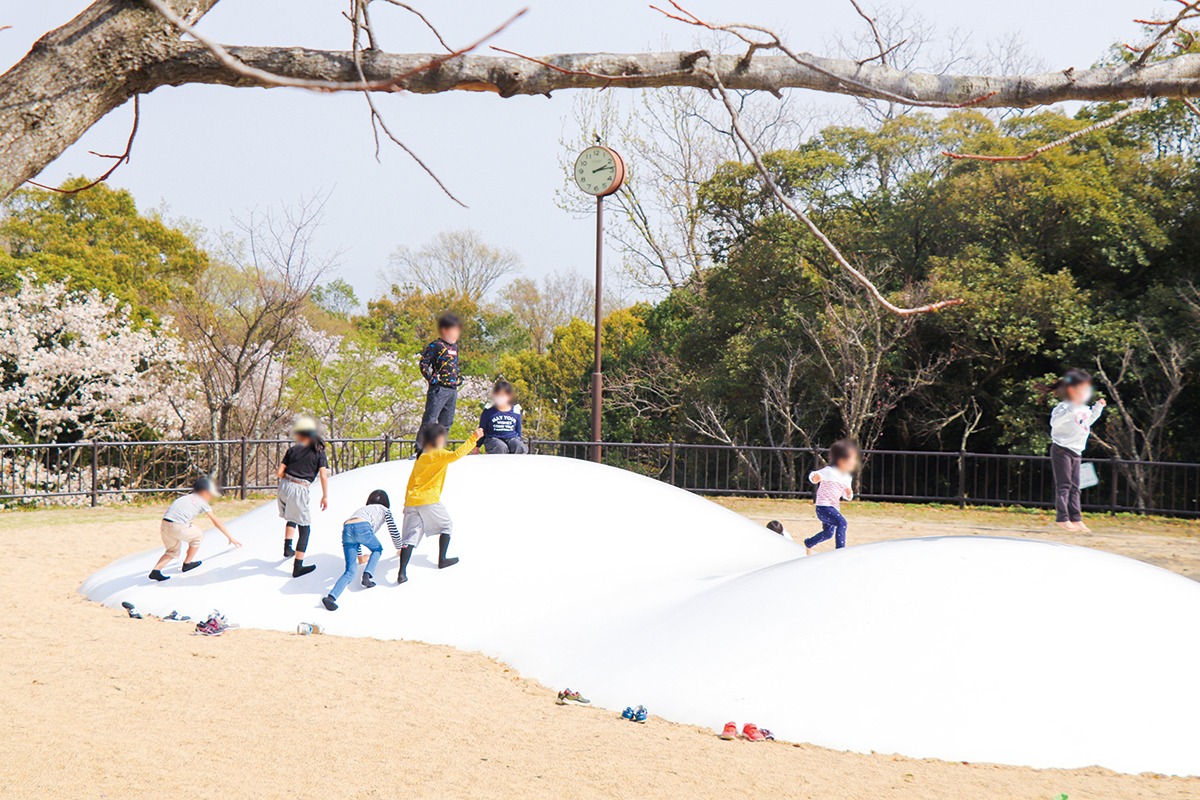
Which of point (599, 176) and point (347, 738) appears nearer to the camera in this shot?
point (347, 738)

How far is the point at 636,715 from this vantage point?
5.98m

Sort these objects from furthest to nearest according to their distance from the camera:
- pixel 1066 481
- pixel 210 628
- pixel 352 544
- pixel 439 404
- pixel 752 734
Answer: pixel 439 404 → pixel 1066 481 → pixel 352 544 → pixel 210 628 → pixel 752 734

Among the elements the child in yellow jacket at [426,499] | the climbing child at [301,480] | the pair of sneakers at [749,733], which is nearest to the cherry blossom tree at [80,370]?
the climbing child at [301,480]

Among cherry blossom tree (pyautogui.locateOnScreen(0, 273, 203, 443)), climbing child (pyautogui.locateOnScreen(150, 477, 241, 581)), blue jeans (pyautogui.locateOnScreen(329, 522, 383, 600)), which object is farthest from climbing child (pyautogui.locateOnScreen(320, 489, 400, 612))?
cherry blossom tree (pyautogui.locateOnScreen(0, 273, 203, 443))

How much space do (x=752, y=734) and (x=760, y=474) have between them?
15670mm

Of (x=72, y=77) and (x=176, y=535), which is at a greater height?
(x=72, y=77)

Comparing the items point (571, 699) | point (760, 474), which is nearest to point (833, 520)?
point (571, 699)

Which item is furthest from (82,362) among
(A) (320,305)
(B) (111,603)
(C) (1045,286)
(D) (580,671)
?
(A) (320,305)

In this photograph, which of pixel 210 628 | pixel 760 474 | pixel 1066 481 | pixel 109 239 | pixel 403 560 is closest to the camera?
pixel 210 628

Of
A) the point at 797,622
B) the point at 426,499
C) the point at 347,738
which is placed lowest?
the point at 347,738

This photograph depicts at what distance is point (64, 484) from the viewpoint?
20453mm

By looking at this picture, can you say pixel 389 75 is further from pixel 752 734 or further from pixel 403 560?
pixel 403 560

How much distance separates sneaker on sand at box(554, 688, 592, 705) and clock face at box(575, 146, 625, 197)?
1141 cm

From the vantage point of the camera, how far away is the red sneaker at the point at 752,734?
18.3 feet
